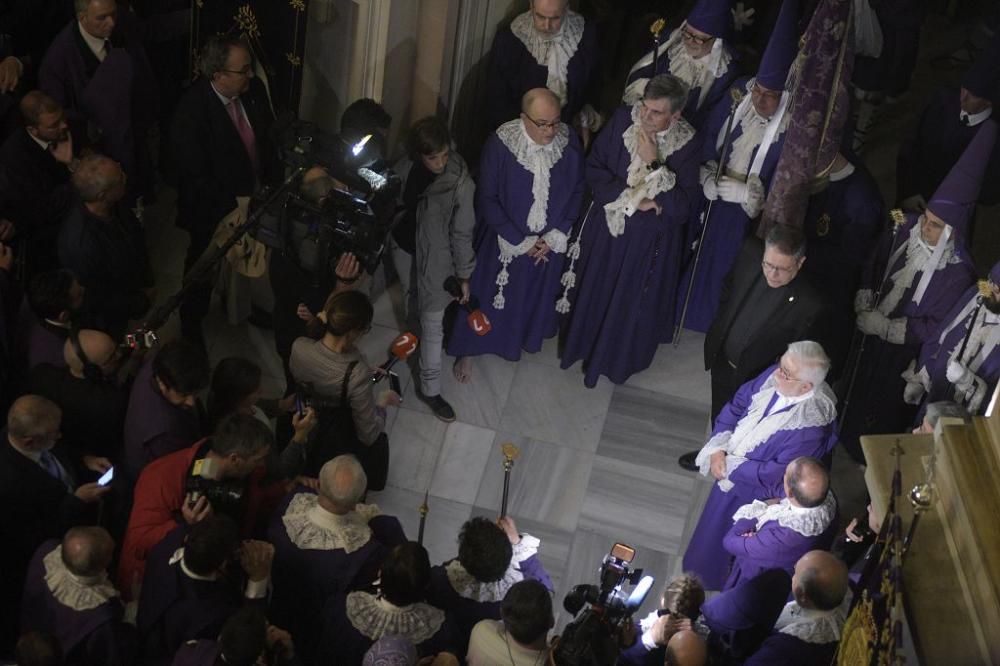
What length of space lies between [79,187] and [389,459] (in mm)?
1855

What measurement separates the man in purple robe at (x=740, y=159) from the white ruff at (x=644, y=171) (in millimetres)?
251

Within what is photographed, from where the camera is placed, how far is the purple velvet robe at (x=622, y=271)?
19.2 feet

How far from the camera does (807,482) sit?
14.8 feet

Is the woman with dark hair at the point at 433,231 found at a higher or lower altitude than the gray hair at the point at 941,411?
lower

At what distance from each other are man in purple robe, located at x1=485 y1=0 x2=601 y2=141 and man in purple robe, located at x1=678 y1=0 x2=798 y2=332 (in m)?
0.78

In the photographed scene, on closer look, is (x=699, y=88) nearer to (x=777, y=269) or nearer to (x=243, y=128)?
(x=777, y=269)

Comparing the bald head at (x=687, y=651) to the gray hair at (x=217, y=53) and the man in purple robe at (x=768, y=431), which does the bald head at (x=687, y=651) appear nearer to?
the man in purple robe at (x=768, y=431)

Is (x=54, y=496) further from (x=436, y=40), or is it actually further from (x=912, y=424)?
(x=912, y=424)

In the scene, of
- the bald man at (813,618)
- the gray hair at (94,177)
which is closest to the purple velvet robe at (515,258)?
the gray hair at (94,177)

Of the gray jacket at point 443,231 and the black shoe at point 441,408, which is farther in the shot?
the black shoe at point 441,408

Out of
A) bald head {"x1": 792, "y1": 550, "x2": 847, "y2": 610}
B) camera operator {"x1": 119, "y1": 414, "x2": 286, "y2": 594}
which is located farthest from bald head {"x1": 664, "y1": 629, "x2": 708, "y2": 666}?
camera operator {"x1": 119, "y1": 414, "x2": 286, "y2": 594}

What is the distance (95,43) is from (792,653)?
13.5 feet

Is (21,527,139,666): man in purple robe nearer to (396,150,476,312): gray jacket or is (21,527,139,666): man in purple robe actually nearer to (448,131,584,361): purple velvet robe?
(396,150,476,312): gray jacket

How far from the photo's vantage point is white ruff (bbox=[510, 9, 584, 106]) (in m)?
6.29
